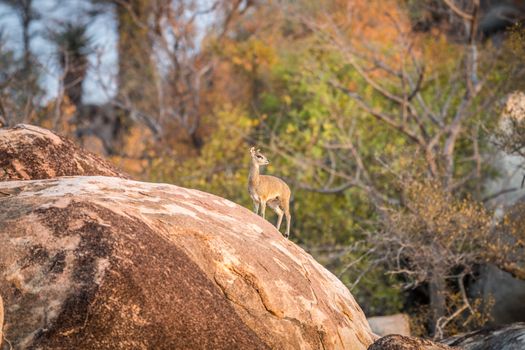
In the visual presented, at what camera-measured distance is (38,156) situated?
1089 centimetres

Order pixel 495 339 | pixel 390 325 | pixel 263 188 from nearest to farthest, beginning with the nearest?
pixel 495 339 < pixel 263 188 < pixel 390 325

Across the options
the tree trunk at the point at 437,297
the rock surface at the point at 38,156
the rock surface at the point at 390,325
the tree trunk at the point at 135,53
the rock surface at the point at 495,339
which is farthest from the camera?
the tree trunk at the point at 135,53

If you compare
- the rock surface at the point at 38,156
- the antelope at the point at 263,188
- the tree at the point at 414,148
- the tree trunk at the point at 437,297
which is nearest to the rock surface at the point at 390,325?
the tree at the point at 414,148

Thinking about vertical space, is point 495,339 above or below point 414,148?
below

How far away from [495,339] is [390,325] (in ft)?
13.7

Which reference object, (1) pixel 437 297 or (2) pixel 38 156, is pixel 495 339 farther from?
(2) pixel 38 156

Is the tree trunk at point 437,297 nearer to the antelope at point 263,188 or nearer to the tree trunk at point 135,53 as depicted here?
the antelope at point 263,188

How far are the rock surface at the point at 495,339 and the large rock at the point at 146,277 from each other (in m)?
1.88

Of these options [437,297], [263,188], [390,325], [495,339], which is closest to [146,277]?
[263,188]

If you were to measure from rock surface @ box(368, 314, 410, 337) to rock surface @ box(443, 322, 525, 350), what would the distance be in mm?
2745

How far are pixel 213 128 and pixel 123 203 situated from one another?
77.7ft

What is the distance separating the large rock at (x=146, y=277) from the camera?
7.92 metres

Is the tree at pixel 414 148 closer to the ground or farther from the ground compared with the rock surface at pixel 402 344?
farther from the ground

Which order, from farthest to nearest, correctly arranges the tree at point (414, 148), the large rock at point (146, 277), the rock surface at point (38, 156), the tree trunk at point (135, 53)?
1. the tree trunk at point (135, 53)
2. the tree at point (414, 148)
3. the rock surface at point (38, 156)
4. the large rock at point (146, 277)
